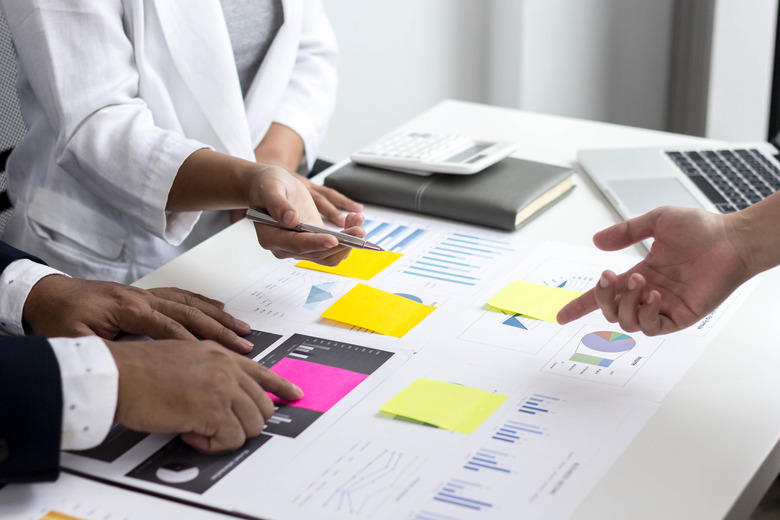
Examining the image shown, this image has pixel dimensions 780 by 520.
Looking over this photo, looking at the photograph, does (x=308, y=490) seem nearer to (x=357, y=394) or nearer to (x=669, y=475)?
(x=357, y=394)

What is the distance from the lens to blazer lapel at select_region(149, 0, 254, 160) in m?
1.25

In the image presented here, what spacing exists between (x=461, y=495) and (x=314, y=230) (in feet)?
1.39

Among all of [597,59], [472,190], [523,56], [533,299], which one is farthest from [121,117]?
[597,59]

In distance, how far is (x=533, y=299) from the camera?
0.98 m

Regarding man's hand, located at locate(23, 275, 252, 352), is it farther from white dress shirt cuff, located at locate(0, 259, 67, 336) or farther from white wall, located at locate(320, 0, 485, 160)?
white wall, located at locate(320, 0, 485, 160)

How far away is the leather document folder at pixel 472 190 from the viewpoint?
3.85 feet

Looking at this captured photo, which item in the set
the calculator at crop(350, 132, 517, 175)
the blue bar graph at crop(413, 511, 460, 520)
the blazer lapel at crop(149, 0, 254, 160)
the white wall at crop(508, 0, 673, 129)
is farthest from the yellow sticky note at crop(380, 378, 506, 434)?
the white wall at crop(508, 0, 673, 129)

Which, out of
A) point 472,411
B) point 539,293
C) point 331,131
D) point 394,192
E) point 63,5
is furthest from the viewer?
point 331,131

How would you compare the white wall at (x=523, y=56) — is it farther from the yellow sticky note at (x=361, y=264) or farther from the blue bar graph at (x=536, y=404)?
the blue bar graph at (x=536, y=404)

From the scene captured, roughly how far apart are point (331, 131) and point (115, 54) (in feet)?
4.32

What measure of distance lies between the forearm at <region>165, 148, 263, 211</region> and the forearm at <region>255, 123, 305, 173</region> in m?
0.29

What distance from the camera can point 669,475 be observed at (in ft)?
2.28

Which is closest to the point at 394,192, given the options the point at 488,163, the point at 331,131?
the point at 488,163

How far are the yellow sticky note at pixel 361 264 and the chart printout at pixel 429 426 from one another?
15mm
